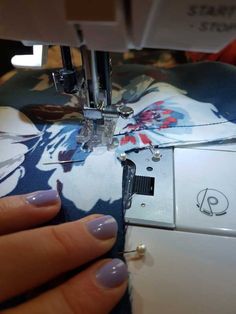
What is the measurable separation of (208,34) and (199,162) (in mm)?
269

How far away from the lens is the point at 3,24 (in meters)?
0.43

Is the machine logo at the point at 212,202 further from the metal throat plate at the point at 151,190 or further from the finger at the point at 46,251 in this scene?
the finger at the point at 46,251

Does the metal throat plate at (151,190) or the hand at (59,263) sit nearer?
the hand at (59,263)

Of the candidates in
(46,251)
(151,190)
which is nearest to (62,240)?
(46,251)

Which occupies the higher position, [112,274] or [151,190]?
[151,190]

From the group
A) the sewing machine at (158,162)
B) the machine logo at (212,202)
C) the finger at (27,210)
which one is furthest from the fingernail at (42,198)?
the machine logo at (212,202)

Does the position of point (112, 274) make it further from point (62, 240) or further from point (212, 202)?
point (212, 202)

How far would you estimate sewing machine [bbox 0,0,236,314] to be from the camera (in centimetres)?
37

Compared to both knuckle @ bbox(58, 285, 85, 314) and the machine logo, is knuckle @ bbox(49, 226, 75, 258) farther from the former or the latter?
the machine logo

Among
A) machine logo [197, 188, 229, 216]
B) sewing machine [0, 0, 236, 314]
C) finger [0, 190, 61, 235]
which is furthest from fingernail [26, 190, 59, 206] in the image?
machine logo [197, 188, 229, 216]

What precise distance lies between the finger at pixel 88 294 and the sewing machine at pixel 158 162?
33 millimetres

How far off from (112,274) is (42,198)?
0.53ft

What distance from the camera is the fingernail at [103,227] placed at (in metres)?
0.44

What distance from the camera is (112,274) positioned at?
421mm
